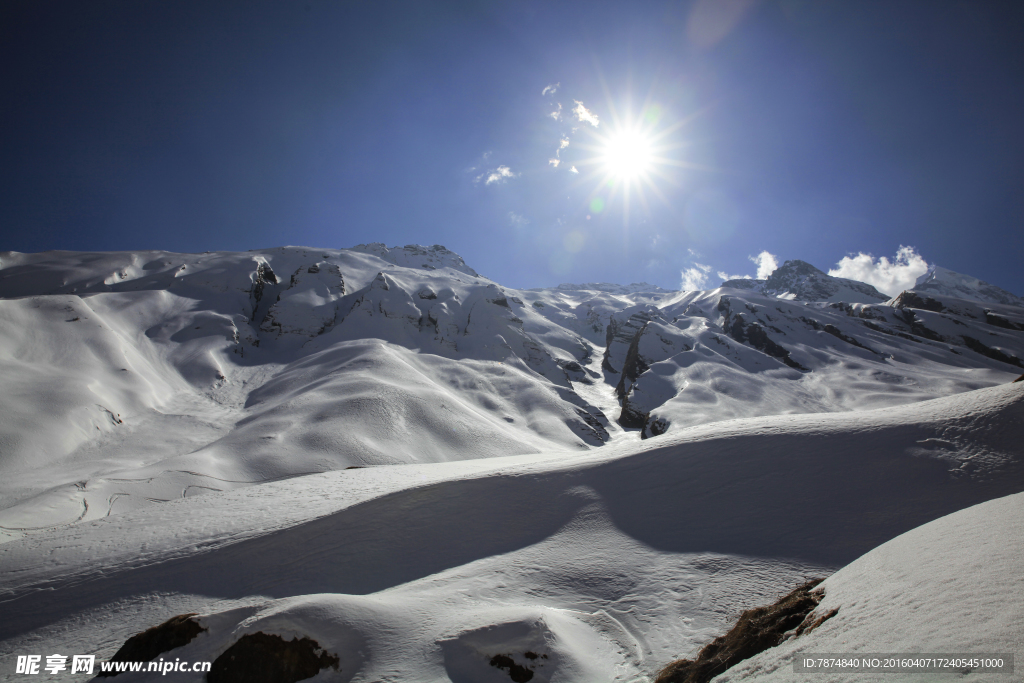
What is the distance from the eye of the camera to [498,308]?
277 feet

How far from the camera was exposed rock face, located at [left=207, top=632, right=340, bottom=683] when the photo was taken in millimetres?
5008

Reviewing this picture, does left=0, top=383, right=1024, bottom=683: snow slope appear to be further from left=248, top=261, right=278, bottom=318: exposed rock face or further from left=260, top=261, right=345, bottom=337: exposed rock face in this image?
left=248, top=261, right=278, bottom=318: exposed rock face

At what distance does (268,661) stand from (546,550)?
16.5ft

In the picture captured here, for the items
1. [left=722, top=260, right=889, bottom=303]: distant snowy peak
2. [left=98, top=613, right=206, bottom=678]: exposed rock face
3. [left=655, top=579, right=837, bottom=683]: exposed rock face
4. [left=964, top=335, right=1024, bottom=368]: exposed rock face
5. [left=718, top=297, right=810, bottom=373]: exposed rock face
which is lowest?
[left=655, top=579, right=837, bottom=683]: exposed rock face

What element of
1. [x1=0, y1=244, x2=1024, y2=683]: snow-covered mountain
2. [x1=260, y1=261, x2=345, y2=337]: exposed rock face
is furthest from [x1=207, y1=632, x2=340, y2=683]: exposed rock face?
[x1=260, y1=261, x2=345, y2=337]: exposed rock face

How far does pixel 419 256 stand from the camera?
515ft

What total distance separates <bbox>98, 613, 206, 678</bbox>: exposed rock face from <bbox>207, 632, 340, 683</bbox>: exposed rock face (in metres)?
0.87

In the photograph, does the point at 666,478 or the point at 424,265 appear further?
the point at 424,265

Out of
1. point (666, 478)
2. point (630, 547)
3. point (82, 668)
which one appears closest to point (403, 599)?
point (630, 547)

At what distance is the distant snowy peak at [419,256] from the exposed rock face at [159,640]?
457 feet

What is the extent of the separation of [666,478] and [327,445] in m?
29.7

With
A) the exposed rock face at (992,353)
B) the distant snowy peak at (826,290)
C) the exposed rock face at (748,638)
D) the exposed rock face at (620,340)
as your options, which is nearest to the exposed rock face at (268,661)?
the exposed rock face at (748,638)

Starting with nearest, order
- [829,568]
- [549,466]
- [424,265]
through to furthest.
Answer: [829,568], [549,466], [424,265]

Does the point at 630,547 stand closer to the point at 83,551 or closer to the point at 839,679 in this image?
the point at 839,679
